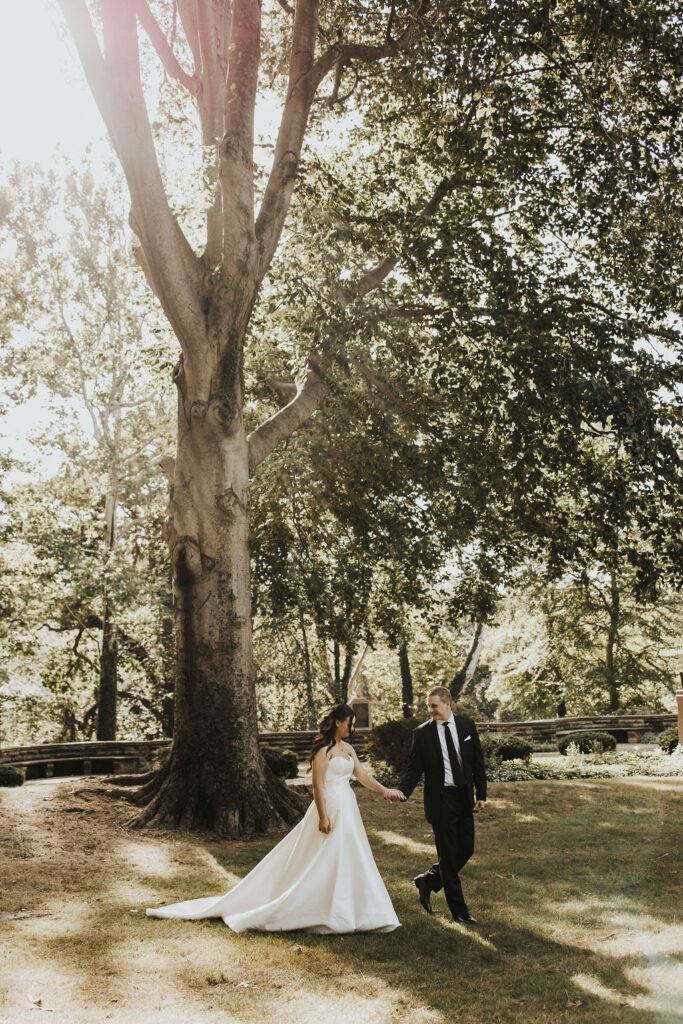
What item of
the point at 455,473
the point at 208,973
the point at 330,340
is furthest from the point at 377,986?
the point at 455,473

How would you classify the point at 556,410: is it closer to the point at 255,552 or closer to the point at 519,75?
the point at 519,75

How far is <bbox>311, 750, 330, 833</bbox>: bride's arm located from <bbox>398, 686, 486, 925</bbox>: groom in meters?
0.67

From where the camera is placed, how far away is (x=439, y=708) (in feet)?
23.3

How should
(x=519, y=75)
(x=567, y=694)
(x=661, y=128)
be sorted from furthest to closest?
(x=567, y=694) < (x=519, y=75) < (x=661, y=128)

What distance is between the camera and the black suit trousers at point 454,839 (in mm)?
Answer: 6910

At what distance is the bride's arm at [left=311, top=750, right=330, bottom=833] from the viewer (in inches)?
272

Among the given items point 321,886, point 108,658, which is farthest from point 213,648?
point 108,658

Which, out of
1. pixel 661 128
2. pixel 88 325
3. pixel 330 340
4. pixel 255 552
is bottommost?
pixel 255 552

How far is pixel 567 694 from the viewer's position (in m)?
38.7

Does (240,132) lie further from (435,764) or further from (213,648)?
(435,764)

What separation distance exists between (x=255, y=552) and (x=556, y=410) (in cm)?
767

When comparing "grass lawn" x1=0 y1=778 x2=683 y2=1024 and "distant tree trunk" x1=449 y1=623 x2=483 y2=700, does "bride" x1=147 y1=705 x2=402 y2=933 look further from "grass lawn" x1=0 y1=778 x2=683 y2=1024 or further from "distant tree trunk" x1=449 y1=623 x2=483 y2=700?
"distant tree trunk" x1=449 y1=623 x2=483 y2=700

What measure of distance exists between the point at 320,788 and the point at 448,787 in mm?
1061

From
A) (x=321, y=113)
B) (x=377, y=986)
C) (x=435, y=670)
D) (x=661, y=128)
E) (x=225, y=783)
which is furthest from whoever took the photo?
(x=435, y=670)
